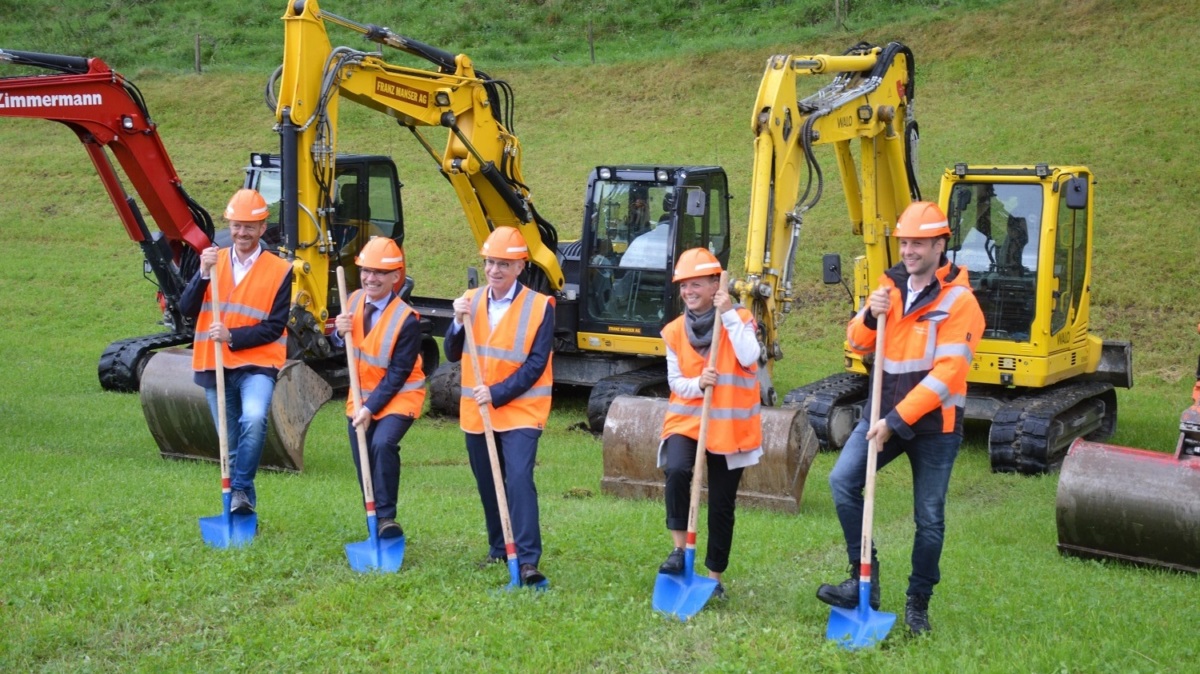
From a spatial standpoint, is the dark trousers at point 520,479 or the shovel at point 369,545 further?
the shovel at point 369,545

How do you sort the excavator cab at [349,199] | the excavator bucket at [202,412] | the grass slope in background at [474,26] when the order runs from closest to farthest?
the excavator bucket at [202,412] → the excavator cab at [349,199] → the grass slope in background at [474,26]

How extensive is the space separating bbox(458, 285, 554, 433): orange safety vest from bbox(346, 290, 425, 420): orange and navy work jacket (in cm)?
52

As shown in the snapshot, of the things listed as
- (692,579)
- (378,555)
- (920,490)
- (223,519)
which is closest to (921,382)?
(920,490)

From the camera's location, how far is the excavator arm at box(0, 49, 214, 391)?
13688 millimetres

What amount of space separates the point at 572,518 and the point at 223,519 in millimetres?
2513

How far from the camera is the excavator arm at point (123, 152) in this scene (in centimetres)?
1369

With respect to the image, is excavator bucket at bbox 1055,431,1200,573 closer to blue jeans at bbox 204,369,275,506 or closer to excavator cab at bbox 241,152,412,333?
blue jeans at bbox 204,369,275,506

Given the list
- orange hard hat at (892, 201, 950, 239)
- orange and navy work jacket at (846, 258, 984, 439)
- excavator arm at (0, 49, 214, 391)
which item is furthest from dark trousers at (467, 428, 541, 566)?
excavator arm at (0, 49, 214, 391)

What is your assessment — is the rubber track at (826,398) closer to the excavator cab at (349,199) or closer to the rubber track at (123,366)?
the excavator cab at (349,199)

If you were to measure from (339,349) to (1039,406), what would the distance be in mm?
7996

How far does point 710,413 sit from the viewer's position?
23.4 feet

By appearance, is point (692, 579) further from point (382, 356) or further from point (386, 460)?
point (382, 356)

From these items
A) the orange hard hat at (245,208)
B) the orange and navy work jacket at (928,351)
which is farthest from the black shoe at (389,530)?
the orange and navy work jacket at (928,351)

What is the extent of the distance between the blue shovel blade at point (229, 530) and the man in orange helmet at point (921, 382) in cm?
362
